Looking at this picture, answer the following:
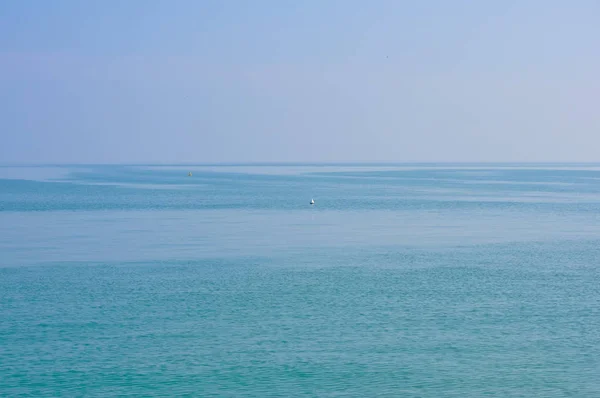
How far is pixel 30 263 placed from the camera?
141 ft

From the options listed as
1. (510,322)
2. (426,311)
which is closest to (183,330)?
(426,311)

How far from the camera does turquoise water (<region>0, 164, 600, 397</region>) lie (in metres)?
23.4

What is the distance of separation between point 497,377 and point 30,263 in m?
27.8

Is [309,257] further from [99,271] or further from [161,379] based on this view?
[161,379]

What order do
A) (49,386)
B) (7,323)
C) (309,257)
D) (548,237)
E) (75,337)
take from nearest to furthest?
(49,386)
(75,337)
(7,323)
(309,257)
(548,237)

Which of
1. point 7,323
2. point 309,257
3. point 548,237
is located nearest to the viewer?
point 7,323

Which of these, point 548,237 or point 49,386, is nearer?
point 49,386

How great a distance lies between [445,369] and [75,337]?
40.2ft

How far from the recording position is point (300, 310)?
31641mm

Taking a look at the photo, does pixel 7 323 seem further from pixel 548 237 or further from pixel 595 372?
pixel 548 237

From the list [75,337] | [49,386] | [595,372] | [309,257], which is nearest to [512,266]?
[309,257]

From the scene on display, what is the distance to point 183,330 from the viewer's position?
28.5m

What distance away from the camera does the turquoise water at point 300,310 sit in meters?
23.4

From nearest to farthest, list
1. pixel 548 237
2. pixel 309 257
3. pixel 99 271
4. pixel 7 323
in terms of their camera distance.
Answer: pixel 7 323 → pixel 99 271 → pixel 309 257 → pixel 548 237
